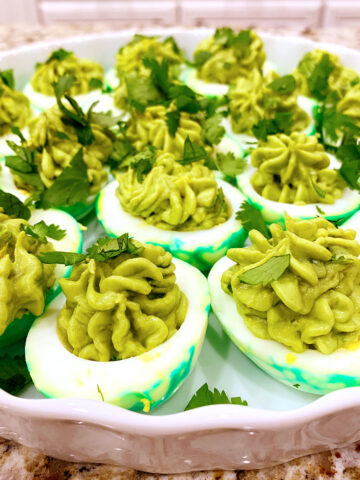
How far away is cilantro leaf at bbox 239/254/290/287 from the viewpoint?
1379 millimetres

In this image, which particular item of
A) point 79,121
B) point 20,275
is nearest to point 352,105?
point 79,121

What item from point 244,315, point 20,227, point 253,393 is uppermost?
point 20,227

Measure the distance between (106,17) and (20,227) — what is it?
456 cm

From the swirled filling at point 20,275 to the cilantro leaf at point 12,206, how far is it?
173 mm

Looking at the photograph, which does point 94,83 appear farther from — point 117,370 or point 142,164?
point 117,370

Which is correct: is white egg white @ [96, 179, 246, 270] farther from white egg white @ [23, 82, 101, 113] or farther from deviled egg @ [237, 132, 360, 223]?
white egg white @ [23, 82, 101, 113]

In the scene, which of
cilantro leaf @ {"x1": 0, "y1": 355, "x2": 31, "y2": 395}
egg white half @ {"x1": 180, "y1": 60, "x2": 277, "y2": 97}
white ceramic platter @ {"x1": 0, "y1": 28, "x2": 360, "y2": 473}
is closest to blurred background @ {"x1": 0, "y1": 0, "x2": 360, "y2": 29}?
egg white half @ {"x1": 180, "y1": 60, "x2": 277, "y2": 97}

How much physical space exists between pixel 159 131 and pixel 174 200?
577 millimetres

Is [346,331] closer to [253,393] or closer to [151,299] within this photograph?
[253,393]

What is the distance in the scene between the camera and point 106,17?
17.7 feet

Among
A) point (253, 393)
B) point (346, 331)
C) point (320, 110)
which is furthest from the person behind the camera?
point (320, 110)

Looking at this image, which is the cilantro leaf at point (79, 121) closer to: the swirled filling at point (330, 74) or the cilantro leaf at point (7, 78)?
the cilantro leaf at point (7, 78)

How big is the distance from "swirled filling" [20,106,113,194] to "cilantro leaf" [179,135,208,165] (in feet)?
1.46

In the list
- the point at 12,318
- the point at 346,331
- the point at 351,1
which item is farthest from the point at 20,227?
the point at 351,1
